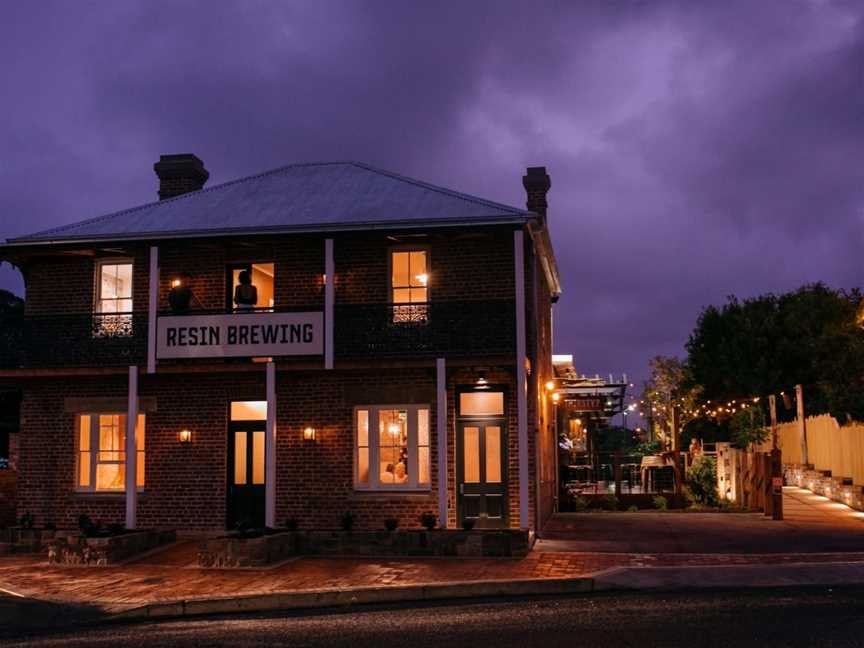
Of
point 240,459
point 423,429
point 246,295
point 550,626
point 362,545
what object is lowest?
point 550,626

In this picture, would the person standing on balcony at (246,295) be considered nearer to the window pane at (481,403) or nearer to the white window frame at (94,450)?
the white window frame at (94,450)

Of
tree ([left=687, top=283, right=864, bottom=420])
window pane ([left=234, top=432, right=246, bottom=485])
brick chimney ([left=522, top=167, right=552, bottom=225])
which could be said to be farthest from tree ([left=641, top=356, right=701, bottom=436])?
window pane ([left=234, top=432, right=246, bottom=485])

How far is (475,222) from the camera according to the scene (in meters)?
16.4

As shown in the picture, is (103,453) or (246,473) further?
(103,453)

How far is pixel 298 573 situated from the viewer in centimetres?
1356

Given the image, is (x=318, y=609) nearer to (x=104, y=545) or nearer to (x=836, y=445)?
(x=104, y=545)

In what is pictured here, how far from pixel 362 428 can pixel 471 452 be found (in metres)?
2.02

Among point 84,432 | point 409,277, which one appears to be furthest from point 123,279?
point 409,277

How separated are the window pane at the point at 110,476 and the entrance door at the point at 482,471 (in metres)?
6.37

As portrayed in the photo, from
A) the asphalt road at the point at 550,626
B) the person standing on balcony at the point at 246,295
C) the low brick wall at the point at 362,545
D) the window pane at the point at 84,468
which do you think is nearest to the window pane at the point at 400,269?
the person standing on balcony at the point at 246,295

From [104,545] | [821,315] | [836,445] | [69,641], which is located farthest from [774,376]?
[69,641]

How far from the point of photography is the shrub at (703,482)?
24156 mm

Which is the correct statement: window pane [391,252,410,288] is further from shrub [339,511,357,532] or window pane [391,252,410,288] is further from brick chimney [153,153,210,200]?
brick chimney [153,153,210,200]

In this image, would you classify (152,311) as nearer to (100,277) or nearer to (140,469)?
(100,277)
